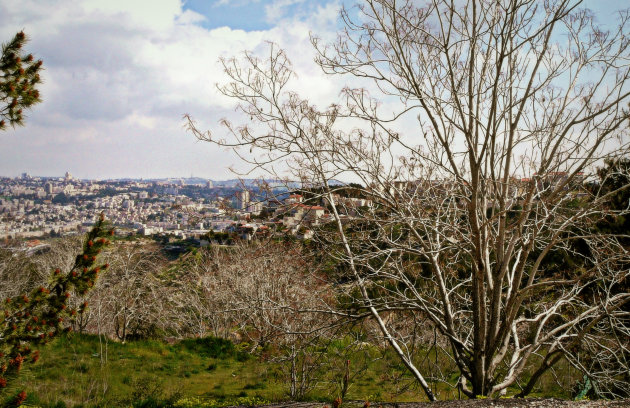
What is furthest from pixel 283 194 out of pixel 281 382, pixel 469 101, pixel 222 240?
pixel 222 240

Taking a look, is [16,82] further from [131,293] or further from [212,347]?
Result: [131,293]

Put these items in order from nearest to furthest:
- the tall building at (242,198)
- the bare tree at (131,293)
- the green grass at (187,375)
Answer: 1. the tall building at (242,198)
2. the green grass at (187,375)
3. the bare tree at (131,293)

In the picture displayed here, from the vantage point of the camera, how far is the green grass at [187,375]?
6113 mm

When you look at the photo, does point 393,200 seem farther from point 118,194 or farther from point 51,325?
point 118,194

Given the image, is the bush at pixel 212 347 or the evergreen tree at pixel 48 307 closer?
the evergreen tree at pixel 48 307

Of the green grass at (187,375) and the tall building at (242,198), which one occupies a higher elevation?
the tall building at (242,198)

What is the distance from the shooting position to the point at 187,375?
862cm

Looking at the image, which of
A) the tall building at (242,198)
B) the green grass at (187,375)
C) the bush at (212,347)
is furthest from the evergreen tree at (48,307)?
the bush at (212,347)

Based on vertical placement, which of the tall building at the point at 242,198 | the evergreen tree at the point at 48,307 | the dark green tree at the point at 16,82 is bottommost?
the evergreen tree at the point at 48,307

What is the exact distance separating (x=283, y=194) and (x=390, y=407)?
201cm

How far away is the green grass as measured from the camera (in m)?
6.11

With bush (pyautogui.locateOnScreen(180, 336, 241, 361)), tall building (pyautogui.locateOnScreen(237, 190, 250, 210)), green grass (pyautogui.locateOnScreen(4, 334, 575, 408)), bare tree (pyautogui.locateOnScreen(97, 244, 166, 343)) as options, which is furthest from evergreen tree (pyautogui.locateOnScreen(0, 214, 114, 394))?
bare tree (pyautogui.locateOnScreen(97, 244, 166, 343))

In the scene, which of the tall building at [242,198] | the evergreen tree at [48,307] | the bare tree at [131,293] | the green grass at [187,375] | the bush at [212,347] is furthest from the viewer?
the bare tree at [131,293]

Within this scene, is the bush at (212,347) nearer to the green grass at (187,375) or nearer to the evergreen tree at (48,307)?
the green grass at (187,375)
